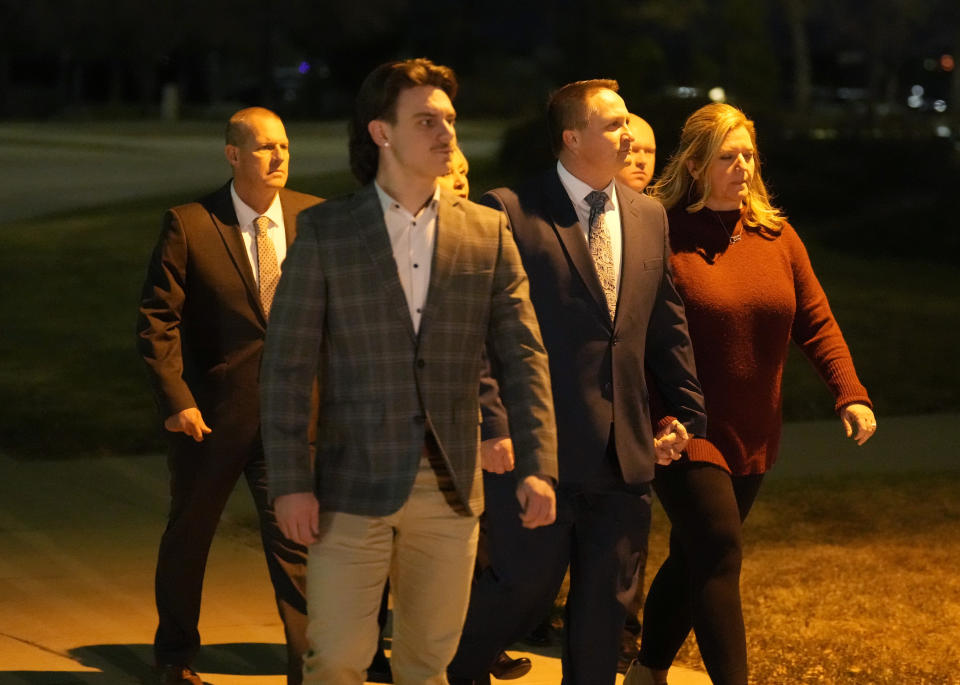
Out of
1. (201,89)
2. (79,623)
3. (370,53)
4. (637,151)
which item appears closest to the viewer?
(637,151)

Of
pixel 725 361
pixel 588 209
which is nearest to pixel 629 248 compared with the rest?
pixel 588 209

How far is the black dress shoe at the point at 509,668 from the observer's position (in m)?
6.18

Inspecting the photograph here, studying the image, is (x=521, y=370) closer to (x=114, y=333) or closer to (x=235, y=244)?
(x=235, y=244)

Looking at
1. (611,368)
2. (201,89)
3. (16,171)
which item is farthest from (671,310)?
(201,89)

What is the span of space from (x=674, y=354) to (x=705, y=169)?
2.48 feet

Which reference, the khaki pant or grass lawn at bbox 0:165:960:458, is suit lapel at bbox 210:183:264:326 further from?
grass lawn at bbox 0:165:960:458

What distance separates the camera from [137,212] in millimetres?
23750

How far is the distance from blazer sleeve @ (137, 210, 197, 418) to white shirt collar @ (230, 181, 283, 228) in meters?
0.20

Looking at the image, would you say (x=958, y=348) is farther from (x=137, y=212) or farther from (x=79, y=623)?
(x=137, y=212)

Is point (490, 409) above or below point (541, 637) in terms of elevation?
above

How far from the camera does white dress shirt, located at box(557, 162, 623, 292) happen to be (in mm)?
5027

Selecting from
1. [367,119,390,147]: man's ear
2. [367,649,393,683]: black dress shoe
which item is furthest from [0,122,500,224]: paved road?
[367,119,390,147]: man's ear

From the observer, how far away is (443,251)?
4.17 m

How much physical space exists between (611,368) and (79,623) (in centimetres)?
288
